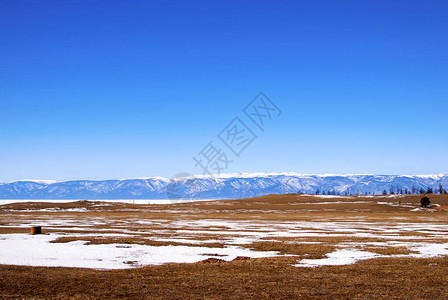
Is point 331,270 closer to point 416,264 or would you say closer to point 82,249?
point 416,264

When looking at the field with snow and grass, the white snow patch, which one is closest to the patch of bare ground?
the field with snow and grass

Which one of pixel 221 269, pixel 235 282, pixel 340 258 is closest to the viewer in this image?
pixel 235 282

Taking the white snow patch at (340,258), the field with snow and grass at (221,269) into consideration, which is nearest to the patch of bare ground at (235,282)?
the field with snow and grass at (221,269)

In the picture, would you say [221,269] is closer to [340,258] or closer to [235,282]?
[235,282]

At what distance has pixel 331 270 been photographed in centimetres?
1831

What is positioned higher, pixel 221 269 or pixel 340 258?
pixel 221 269

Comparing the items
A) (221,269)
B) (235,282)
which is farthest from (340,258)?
(235,282)

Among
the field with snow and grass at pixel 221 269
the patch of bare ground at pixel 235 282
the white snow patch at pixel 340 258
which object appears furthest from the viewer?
the white snow patch at pixel 340 258

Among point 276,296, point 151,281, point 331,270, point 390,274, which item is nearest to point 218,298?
point 276,296

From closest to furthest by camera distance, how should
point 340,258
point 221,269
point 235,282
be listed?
point 235,282, point 221,269, point 340,258

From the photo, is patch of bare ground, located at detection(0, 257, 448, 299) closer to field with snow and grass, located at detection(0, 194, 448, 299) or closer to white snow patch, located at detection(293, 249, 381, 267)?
field with snow and grass, located at detection(0, 194, 448, 299)

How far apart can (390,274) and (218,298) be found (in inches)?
334

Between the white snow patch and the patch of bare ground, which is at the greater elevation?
the patch of bare ground

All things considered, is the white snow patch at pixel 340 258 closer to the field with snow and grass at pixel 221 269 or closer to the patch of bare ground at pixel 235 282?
the field with snow and grass at pixel 221 269
